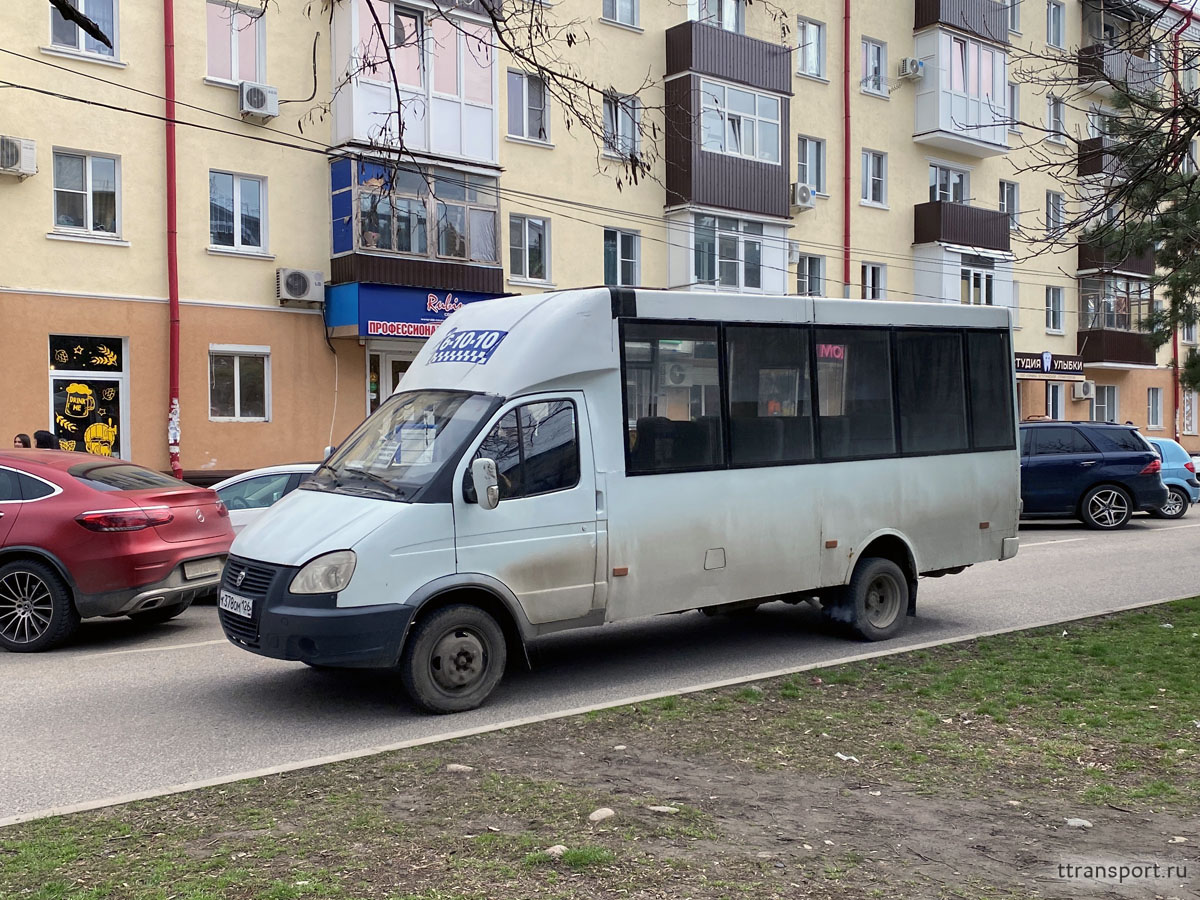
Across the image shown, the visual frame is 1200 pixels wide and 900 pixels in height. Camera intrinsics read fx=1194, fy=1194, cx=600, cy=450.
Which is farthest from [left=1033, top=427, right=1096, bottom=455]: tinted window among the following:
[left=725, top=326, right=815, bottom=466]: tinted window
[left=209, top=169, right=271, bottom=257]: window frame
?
[left=209, top=169, right=271, bottom=257]: window frame

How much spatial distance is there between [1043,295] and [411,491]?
3521 centimetres

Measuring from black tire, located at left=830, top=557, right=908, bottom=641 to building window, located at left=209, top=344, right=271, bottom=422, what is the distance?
572 inches

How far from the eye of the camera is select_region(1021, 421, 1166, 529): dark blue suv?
769 inches

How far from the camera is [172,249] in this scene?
20.4 m

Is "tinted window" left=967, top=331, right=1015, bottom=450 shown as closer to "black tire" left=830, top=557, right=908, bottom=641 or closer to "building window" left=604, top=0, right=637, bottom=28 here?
"black tire" left=830, top=557, right=908, bottom=641

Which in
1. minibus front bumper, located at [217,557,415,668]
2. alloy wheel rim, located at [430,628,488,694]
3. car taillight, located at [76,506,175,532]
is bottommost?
alloy wheel rim, located at [430,628,488,694]

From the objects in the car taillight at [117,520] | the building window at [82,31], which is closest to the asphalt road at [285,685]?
the car taillight at [117,520]

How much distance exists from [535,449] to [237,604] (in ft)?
6.91

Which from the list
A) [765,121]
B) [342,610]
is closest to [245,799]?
[342,610]

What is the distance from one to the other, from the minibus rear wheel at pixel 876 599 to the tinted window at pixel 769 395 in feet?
3.70

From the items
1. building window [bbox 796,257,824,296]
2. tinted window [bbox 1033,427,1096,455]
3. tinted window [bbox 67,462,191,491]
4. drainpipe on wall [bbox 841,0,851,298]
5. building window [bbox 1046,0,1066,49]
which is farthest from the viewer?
building window [bbox 1046,0,1066,49]

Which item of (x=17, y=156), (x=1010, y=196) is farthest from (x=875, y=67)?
(x=17, y=156)

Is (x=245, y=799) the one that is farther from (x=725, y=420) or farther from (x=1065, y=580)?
(x=1065, y=580)

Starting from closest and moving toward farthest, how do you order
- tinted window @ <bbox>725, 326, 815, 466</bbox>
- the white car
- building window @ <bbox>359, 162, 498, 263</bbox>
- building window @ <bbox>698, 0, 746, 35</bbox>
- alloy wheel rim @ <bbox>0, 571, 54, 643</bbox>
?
tinted window @ <bbox>725, 326, 815, 466</bbox> < alloy wheel rim @ <bbox>0, 571, 54, 643</bbox> < the white car < building window @ <bbox>359, 162, 498, 263</bbox> < building window @ <bbox>698, 0, 746, 35</bbox>
